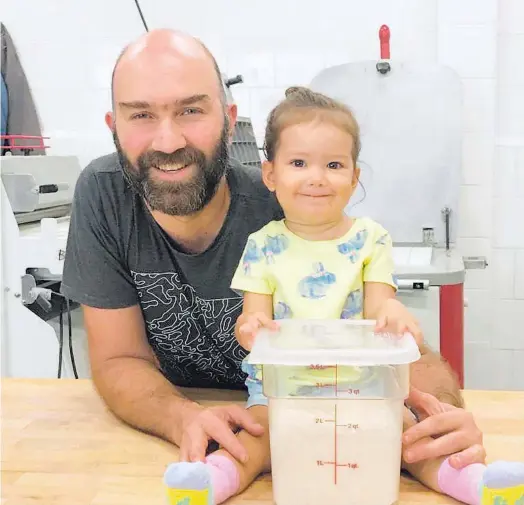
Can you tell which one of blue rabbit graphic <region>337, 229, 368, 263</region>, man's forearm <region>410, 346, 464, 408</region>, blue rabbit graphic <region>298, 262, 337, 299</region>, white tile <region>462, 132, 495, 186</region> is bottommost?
man's forearm <region>410, 346, 464, 408</region>

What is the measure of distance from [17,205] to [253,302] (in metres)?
1.05

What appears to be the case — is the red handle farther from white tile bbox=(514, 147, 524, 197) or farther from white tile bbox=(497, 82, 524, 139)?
white tile bbox=(514, 147, 524, 197)

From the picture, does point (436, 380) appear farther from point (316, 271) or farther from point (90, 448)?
point (90, 448)

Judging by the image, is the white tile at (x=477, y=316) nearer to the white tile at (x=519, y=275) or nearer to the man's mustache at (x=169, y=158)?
the white tile at (x=519, y=275)

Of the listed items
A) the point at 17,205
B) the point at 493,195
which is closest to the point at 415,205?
the point at 493,195

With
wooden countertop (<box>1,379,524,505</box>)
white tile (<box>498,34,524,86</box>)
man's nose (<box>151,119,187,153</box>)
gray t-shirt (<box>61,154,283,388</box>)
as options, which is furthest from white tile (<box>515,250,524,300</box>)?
man's nose (<box>151,119,187,153</box>)

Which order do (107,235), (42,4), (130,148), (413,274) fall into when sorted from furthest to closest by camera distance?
(42,4), (413,274), (107,235), (130,148)

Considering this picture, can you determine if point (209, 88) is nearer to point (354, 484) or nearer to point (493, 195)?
point (354, 484)

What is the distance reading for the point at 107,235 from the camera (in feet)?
4.01

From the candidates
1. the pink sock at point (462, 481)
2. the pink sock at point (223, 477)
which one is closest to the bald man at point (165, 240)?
the pink sock at point (223, 477)

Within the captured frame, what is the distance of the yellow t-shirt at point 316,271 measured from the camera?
927 millimetres

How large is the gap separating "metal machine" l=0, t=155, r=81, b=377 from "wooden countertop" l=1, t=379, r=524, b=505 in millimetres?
475

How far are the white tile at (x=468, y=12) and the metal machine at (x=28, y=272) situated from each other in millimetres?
1286

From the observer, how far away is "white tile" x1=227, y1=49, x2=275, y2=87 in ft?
7.65
